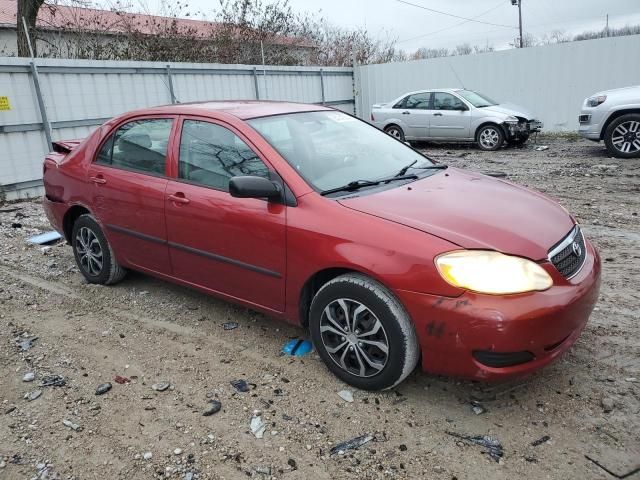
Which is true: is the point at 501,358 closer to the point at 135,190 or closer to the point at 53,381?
the point at 53,381

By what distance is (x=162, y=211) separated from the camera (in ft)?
12.4

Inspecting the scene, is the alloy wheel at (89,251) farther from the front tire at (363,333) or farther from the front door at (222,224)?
the front tire at (363,333)

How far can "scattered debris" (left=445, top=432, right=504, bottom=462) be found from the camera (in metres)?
2.47

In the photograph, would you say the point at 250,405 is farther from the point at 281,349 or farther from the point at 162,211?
the point at 162,211

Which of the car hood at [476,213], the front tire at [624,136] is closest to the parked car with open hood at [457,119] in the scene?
the front tire at [624,136]

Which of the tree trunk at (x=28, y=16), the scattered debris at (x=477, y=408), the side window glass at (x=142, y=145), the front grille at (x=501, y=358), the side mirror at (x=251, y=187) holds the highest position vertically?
the tree trunk at (x=28, y=16)

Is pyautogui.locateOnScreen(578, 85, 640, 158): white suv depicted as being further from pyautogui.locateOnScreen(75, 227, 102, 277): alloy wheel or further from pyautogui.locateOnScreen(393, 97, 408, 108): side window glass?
pyautogui.locateOnScreen(75, 227, 102, 277): alloy wheel

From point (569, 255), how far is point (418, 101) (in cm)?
1108

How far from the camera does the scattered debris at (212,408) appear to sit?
112 inches

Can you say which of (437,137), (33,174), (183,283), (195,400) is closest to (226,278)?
(183,283)

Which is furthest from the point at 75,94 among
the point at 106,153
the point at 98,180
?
the point at 98,180

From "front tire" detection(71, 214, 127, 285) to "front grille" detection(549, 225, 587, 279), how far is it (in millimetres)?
3511

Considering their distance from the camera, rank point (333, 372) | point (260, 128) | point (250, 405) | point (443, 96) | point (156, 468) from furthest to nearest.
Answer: point (443, 96) < point (260, 128) < point (333, 372) < point (250, 405) < point (156, 468)

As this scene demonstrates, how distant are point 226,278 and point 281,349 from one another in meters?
0.62
